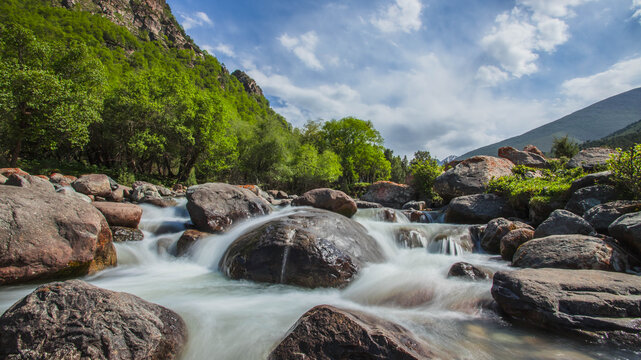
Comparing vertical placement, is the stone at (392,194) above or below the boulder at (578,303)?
above

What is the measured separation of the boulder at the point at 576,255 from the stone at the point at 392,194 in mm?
17997

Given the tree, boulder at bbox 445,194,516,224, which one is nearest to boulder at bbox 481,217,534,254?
boulder at bbox 445,194,516,224

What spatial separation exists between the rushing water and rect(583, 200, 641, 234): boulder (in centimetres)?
271

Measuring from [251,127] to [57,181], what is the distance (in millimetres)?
26374

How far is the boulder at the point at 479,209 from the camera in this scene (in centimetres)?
1249

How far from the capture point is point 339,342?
105 inches

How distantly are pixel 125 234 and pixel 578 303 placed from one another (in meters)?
11.3

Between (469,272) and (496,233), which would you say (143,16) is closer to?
(496,233)

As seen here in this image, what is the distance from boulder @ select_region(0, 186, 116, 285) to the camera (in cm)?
496

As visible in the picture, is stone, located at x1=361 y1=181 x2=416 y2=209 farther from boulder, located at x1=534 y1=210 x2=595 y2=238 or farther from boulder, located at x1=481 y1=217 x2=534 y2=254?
boulder, located at x1=534 y1=210 x2=595 y2=238

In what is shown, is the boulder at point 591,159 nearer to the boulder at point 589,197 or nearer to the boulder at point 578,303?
the boulder at point 589,197

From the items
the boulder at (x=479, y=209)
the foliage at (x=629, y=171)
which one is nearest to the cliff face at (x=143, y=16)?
the boulder at (x=479, y=209)

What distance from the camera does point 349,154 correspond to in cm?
4716

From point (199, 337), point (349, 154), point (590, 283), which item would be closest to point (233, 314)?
point (199, 337)
